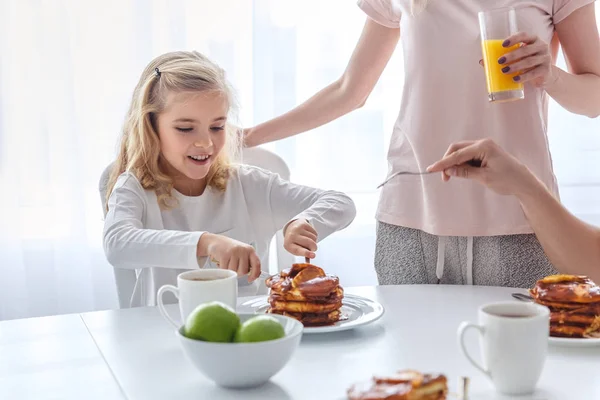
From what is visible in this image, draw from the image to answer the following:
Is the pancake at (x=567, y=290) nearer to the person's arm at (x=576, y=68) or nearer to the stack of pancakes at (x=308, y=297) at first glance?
the stack of pancakes at (x=308, y=297)

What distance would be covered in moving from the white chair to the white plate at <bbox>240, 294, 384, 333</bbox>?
46 centimetres

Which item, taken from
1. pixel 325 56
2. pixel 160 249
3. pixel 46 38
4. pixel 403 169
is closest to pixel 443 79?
pixel 403 169

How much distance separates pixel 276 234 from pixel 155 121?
0.41 m

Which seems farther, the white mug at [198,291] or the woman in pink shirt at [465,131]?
the woman in pink shirt at [465,131]

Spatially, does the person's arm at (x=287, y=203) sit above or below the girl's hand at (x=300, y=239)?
above

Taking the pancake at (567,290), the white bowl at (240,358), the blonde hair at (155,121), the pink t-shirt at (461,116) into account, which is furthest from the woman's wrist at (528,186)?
the blonde hair at (155,121)

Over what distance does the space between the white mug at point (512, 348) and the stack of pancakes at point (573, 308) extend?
0.65 feet

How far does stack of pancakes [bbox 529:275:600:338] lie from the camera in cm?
110

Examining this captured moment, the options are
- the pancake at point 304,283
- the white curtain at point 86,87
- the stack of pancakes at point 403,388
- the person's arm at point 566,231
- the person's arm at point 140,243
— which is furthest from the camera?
the white curtain at point 86,87

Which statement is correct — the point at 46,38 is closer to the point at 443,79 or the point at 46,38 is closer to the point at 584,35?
the point at 443,79

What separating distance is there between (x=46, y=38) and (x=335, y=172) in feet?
3.70

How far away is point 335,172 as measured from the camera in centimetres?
295

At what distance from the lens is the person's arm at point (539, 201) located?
143 cm

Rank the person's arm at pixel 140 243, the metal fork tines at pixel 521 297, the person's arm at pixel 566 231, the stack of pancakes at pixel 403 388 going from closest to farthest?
the stack of pancakes at pixel 403 388
the metal fork tines at pixel 521 297
the person's arm at pixel 566 231
the person's arm at pixel 140 243
